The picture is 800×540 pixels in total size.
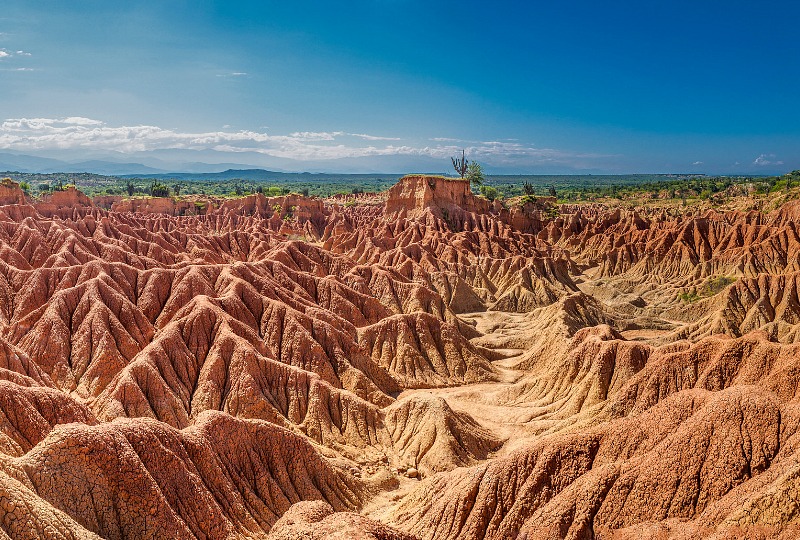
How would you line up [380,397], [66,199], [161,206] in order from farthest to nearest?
[161,206] → [66,199] → [380,397]

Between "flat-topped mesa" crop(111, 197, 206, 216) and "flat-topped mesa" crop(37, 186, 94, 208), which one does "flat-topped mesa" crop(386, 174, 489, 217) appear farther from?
"flat-topped mesa" crop(37, 186, 94, 208)

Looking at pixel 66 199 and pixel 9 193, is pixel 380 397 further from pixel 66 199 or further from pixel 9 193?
pixel 66 199

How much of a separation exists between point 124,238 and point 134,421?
64.4 m

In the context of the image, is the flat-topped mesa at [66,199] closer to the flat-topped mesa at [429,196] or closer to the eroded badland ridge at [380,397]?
the eroded badland ridge at [380,397]

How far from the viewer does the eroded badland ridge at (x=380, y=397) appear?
1764cm

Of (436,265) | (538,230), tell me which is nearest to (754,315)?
(436,265)

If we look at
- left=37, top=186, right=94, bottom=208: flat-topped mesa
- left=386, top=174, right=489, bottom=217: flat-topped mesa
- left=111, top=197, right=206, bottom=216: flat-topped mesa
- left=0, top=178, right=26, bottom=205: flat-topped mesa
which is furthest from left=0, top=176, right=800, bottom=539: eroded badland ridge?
left=111, top=197, right=206, bottom=216: flat-topped mesa

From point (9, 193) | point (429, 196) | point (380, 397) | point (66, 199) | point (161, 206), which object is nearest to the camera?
point (380, 397)

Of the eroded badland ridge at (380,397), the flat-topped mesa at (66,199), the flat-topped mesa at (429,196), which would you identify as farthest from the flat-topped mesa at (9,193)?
the flat-topped mesa at (429,196)

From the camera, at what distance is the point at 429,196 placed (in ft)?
394

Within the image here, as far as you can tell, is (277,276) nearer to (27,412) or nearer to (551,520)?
(27,412)

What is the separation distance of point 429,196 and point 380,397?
274 ft

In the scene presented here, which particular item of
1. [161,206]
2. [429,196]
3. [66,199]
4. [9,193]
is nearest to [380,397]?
[429,196]

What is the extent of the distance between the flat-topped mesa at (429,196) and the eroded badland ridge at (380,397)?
101 ft
